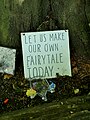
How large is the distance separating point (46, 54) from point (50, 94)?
356 mm

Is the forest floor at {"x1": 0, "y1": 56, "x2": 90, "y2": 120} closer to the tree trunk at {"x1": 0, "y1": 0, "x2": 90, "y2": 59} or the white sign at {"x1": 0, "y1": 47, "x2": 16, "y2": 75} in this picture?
the white sign at {"x1": 0, "y1": 47, "x2": 16, "y2": 75}

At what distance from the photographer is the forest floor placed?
2.55m

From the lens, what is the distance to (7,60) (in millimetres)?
2777

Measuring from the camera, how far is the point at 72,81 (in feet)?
9.32

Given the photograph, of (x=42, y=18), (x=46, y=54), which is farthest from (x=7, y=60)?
(x=42, y=18)

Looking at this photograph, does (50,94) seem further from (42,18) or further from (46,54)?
(42,18)

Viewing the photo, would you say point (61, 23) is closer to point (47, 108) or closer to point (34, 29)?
point (34, 29)

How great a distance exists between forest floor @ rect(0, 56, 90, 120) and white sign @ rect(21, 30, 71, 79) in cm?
8

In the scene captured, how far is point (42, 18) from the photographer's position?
8.88 feet

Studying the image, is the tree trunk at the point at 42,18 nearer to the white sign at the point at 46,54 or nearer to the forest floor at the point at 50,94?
the white sign at the point at 46,54

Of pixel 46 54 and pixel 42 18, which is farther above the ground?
pixel 42 18

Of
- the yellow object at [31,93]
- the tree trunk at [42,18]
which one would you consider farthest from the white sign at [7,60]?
the yellow object at [31,93]

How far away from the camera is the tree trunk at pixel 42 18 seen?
2.63 meters

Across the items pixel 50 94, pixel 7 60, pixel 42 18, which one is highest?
pixel 42 18
